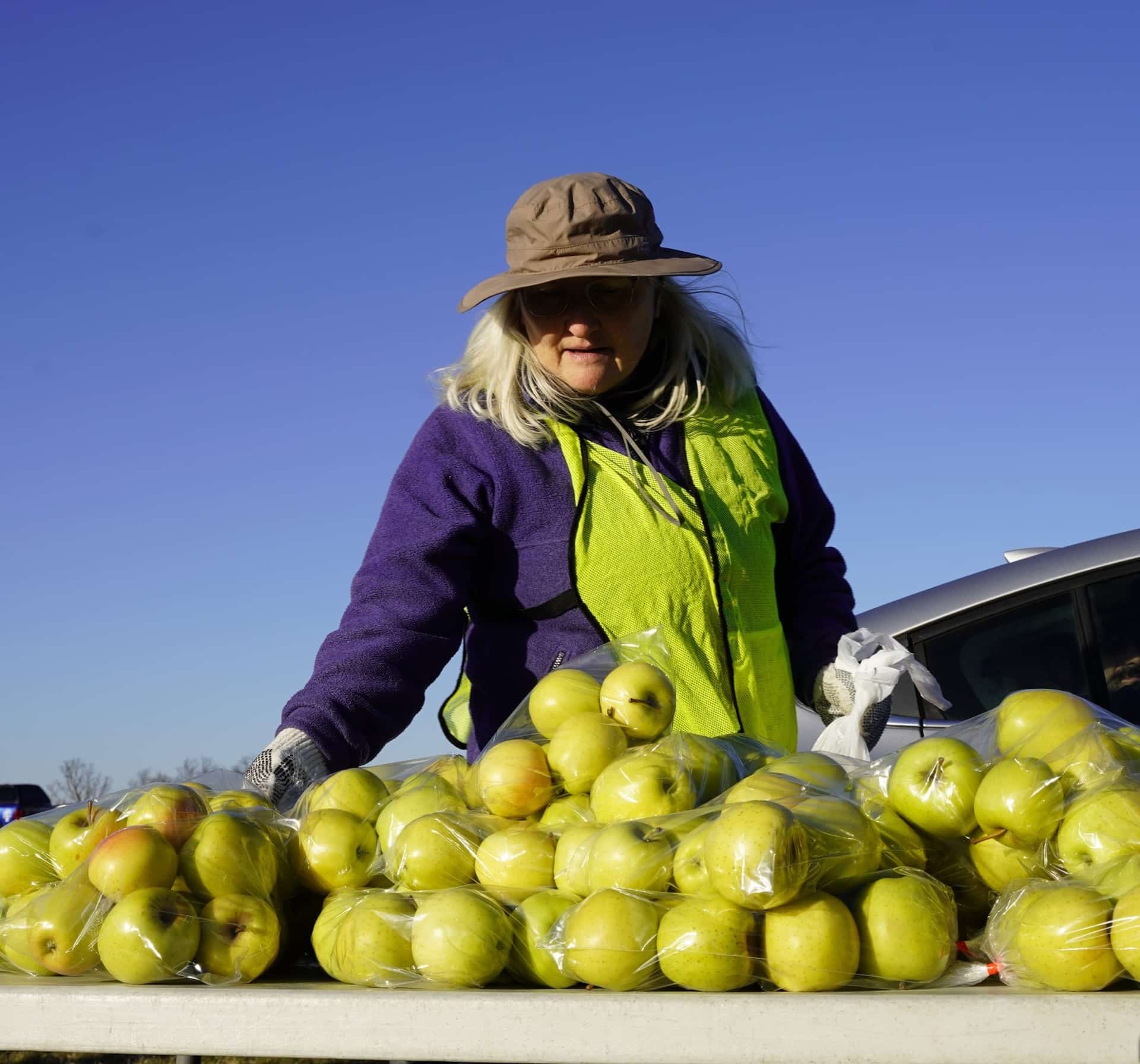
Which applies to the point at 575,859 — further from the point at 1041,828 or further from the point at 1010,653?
the point at 1010,653

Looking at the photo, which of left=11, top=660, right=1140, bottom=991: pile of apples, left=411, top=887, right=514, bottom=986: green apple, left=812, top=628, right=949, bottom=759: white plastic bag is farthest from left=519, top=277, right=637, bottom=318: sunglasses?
left=411, top=887, right=514, bottom=986: green apple

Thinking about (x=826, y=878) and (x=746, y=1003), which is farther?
(x=826, y=878)

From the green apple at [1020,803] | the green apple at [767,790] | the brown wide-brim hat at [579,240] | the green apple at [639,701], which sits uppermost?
the brown wide-brim hat at [579,240]

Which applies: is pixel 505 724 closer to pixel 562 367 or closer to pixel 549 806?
pixel 549 806

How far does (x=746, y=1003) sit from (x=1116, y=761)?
632mm

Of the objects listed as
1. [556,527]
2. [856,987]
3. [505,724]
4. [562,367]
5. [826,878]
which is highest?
[562,367]

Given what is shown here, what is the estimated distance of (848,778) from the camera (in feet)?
6.18

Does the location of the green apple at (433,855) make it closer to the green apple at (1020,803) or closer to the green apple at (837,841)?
the green apple at (837,841)

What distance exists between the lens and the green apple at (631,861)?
157 cm

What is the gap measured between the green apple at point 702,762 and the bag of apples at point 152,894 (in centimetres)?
57

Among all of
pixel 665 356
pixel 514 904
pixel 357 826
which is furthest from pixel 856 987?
pixel 665 356

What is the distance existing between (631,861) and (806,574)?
172 cm

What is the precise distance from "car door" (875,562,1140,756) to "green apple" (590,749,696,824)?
2.51 meters

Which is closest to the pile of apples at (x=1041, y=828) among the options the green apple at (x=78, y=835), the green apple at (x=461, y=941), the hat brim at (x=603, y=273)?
the green apple at (x=461, y=941)
